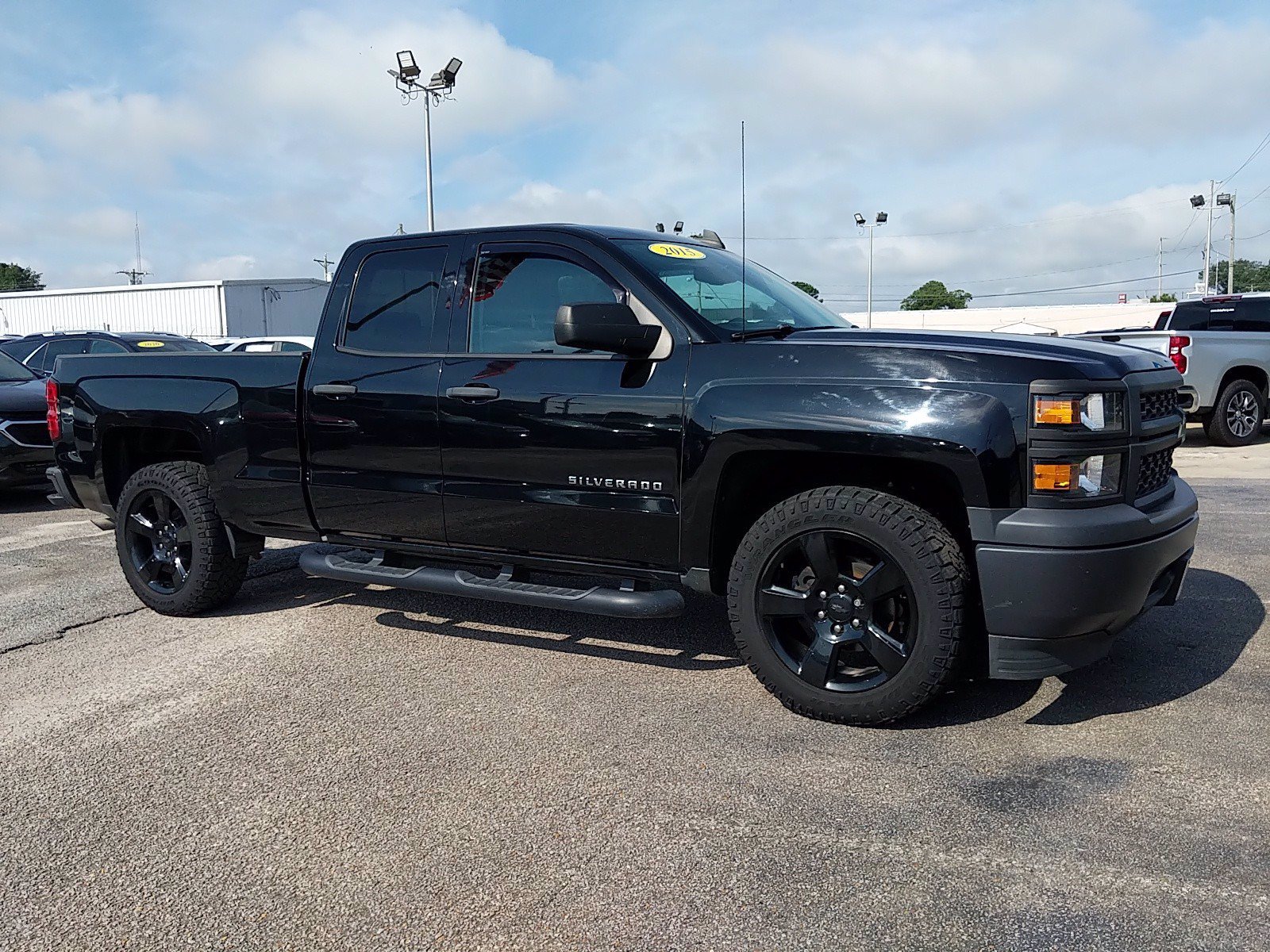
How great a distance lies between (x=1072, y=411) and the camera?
333 cm

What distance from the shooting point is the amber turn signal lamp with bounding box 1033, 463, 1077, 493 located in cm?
334

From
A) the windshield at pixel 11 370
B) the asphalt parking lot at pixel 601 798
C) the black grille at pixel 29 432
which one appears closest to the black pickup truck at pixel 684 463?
the asphalt parking lot at pixel 601 798

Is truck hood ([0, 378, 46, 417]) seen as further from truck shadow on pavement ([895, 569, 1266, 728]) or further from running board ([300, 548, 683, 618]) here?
truck shadow on pavement ([895, 569, 1266, 728])

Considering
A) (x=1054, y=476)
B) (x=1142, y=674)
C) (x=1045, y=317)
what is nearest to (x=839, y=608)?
(x=1054, y=476)

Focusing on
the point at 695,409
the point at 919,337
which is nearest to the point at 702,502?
the point at 695,409

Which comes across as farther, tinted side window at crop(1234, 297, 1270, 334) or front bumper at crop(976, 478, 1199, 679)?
tinted side window at crop(1234, 297, 1270, 334)

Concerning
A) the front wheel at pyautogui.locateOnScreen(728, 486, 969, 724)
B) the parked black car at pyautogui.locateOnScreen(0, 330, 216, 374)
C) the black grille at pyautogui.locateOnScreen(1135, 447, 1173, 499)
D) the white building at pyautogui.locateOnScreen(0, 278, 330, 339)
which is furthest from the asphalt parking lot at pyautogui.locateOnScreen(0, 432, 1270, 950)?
the white building at pyautogui.locateOnScreen(0, 278, 330, 339)

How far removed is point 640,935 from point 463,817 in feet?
2.69

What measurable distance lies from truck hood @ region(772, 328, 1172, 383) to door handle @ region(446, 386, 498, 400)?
3.98ft

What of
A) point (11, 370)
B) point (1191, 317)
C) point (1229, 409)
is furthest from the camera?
point (1191, 317)

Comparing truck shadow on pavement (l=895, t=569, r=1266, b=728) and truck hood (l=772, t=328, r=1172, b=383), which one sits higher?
truck hood (l=772, t=328, r=1172, b=383)

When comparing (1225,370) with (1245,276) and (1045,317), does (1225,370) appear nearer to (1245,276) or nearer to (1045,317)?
(1045,317)

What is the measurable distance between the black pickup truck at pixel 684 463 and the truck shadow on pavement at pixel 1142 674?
8.7 inches

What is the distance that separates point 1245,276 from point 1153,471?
103 meters
